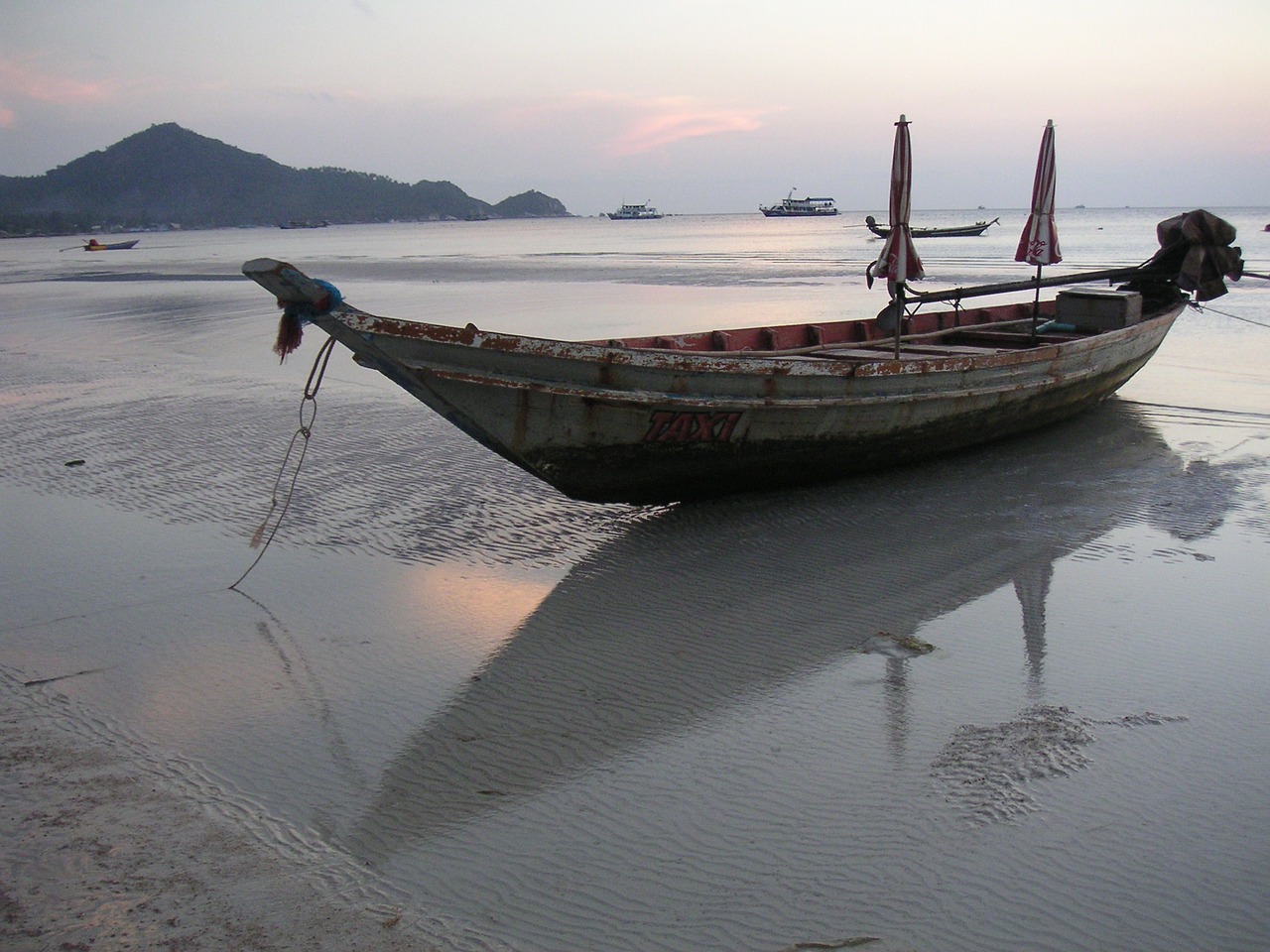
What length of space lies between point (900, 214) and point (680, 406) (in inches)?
105

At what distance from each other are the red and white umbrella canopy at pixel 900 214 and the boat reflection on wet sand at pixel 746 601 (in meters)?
1.82

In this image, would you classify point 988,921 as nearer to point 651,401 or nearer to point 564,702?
point 564,702

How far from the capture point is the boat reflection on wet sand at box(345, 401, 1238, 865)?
4477 millimetres

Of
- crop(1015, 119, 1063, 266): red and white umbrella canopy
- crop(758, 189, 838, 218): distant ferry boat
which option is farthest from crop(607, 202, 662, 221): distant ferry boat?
crop(1015, 119, 1063, 266): red and white umbrella canopy

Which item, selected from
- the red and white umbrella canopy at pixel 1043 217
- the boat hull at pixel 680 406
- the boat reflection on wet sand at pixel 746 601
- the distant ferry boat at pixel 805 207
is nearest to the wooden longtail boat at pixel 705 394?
the boat hull at pixel 680 406

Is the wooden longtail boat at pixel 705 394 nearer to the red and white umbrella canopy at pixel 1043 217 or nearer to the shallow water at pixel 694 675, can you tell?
the shallow water at pixel 694 675

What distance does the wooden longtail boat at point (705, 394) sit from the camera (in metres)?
6.44

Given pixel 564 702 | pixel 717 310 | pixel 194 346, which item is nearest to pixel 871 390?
pixel 564 702

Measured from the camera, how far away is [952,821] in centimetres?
385

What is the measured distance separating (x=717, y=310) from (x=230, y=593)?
17.1 m

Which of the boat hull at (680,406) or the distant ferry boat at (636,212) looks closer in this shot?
the boat hull at (680,406)

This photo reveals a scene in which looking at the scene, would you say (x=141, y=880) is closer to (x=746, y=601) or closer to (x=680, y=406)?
(x=746, y=601)

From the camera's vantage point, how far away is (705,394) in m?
7.33

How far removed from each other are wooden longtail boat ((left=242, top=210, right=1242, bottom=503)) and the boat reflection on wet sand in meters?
0.38
